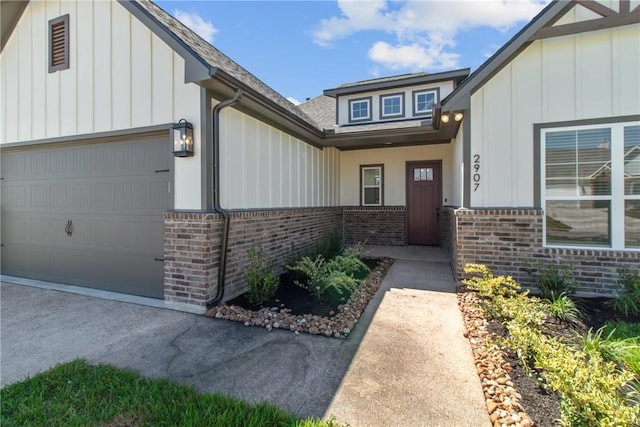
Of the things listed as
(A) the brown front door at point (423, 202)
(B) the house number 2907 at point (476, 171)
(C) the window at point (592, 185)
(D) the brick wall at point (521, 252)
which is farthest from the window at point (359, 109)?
(C) the window at point (592, 185)

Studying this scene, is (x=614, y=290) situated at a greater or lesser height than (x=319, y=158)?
lesser

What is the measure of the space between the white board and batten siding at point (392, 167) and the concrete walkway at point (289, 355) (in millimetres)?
5171

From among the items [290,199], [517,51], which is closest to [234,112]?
[290,199]

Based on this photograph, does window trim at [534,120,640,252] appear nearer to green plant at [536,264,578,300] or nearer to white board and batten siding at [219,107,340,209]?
green plant at [536,264,578,300]

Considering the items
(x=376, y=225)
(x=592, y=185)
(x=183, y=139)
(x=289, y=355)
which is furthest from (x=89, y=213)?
(x=592, y=185)

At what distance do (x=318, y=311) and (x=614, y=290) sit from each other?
4.26 metres

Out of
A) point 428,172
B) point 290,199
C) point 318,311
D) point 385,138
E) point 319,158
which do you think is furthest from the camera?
point 428,172

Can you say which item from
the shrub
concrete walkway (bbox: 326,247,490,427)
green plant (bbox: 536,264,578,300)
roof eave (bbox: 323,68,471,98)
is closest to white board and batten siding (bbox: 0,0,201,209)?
concrete walkway (bbox: 326,247,490,427)

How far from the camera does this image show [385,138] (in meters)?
7.93

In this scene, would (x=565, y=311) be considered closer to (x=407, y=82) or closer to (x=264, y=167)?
(x=264, y=167)

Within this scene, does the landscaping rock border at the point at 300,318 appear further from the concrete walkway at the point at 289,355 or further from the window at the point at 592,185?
the window at the point at 592,185

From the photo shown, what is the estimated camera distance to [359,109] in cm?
1036

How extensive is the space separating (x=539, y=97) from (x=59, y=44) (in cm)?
804

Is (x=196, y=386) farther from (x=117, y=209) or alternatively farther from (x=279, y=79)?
(x=279, y=79)
